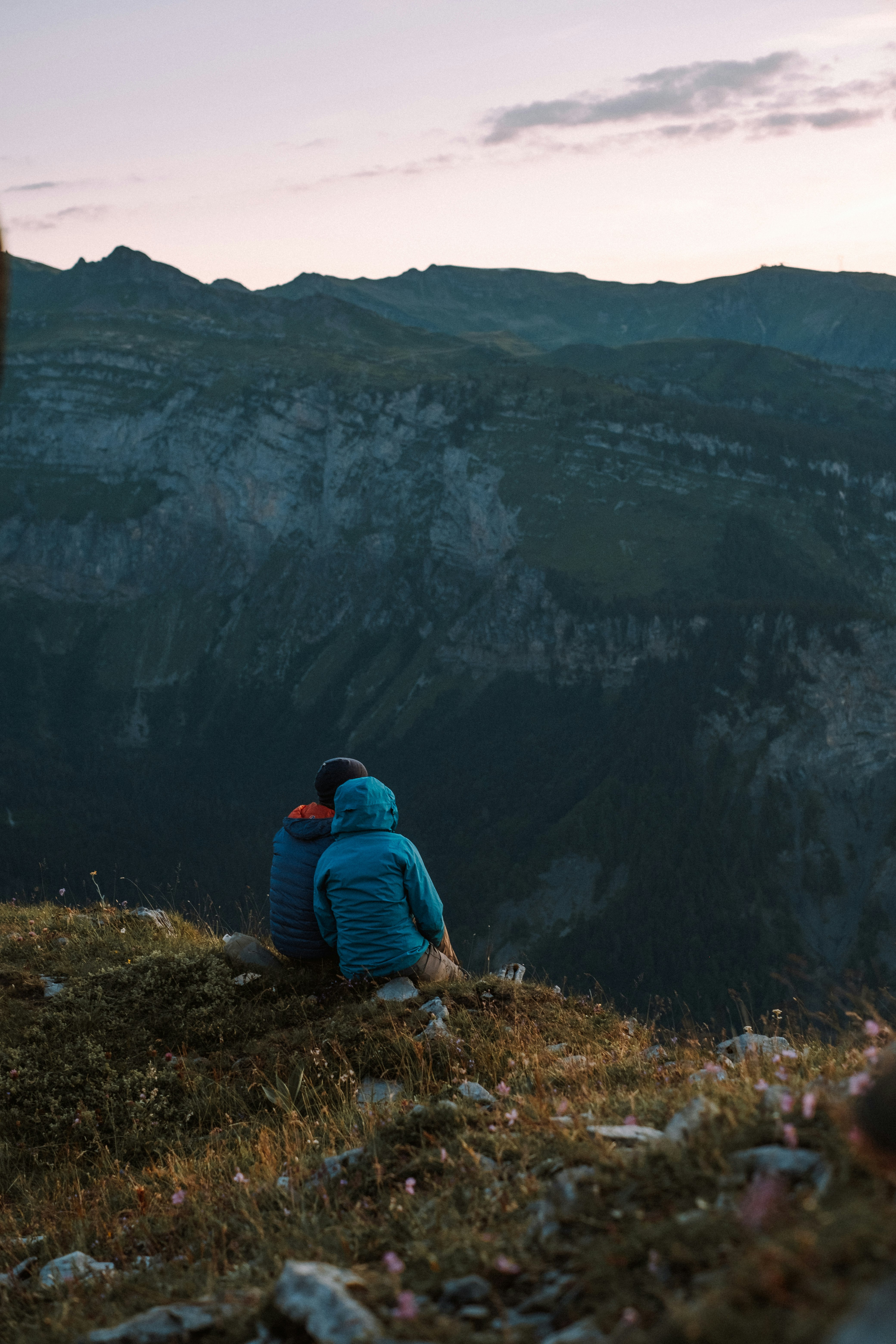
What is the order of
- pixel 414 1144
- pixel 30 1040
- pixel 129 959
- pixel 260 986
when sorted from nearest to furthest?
pixel 414 1144 → pixel 30 1040 → pixel 260 986 → pixel 129 959

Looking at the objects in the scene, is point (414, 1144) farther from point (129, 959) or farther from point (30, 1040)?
point (129, 959)

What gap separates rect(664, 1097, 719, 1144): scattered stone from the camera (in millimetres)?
5055

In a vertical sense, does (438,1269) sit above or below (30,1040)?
above

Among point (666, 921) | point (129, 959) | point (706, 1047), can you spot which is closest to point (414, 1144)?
point (706, 1047)

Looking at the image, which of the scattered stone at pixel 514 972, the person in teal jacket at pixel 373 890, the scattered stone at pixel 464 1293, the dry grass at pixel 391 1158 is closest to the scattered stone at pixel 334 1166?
the dry grass at pixel 391 1158

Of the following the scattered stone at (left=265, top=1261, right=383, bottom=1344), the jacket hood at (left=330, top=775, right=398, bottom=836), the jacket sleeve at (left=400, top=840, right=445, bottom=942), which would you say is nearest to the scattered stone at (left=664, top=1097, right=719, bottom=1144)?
the scattered stone at (left=265, top=1261, right=383, bottom=1344)

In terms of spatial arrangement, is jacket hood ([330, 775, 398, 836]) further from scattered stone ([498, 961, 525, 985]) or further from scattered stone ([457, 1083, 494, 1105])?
scattered stone ([457, 1083, 494, 1105])

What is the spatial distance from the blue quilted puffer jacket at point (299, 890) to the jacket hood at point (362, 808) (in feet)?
1.98

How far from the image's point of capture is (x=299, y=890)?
11508 mm

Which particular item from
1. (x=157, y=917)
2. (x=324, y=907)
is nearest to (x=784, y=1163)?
(x=324, y=907)

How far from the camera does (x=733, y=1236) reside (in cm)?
380

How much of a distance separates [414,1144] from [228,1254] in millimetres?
1427

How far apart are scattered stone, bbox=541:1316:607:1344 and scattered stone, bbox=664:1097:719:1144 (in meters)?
1.38

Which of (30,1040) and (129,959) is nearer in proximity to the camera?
(30,1040)
